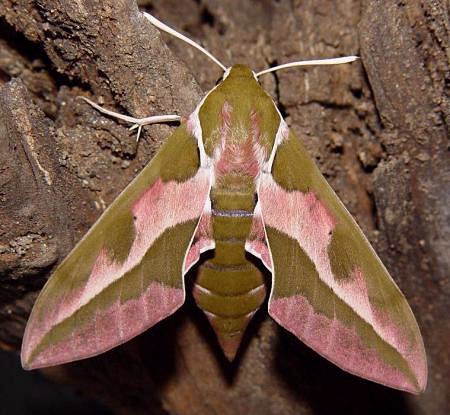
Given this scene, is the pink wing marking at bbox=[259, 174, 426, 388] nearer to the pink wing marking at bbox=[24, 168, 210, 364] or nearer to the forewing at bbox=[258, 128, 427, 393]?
the forewing at bbox=[258, 128, 427, 393]

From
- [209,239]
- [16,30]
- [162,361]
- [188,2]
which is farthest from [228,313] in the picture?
[188,2]

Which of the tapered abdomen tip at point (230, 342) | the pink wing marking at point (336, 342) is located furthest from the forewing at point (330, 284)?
the tapered abdomen tip at point (230, 342)

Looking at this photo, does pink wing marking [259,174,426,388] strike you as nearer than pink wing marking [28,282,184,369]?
No

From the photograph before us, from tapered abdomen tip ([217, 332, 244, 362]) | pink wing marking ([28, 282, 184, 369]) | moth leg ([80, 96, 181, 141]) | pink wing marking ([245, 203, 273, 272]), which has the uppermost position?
moth leg ([80, 96, 181, 141])

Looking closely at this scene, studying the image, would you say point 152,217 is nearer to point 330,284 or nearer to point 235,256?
point 235,256

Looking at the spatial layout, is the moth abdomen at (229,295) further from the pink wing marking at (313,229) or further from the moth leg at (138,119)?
the moth leg at (138,119)

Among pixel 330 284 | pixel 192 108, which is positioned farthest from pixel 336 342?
pixel 192 108

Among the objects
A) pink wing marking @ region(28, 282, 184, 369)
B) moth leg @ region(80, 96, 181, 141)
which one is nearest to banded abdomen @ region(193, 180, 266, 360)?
pink wing marking @ region(28, 282, 184, 369)
